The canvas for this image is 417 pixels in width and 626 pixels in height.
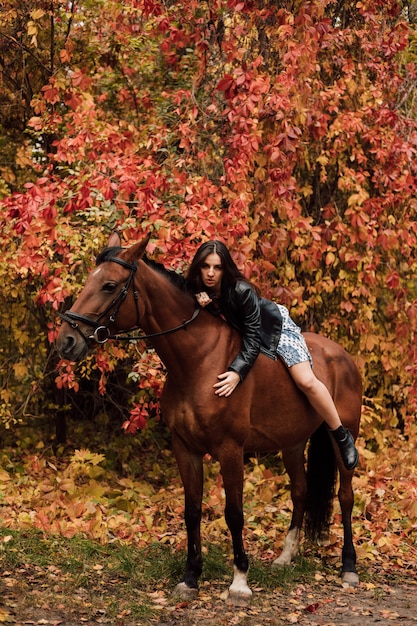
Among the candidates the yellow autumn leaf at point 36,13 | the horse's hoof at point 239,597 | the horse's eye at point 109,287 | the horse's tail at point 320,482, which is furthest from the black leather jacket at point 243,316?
the yellow autumn leaf at point 36,13

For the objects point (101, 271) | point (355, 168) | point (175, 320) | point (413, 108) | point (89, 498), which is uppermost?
point (413, 108)

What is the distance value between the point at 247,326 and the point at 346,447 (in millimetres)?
1272

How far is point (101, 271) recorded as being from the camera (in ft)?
14.0

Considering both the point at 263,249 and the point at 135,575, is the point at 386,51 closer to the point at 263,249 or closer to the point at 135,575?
the point at 263,249

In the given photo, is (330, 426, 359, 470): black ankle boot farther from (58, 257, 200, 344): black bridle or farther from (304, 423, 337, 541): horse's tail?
(58, 257, 200, 344): black bridle

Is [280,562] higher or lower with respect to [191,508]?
lower

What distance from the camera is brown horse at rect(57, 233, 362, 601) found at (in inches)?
167

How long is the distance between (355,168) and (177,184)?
2703 millimetres

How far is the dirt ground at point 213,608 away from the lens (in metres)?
4.38

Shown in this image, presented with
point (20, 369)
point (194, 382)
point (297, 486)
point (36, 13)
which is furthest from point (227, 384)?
point (36, 13)

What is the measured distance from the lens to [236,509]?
4730mm

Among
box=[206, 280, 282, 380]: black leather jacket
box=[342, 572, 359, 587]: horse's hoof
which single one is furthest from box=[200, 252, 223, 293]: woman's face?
box=[342, 572, 359, 587]: horse's hoof

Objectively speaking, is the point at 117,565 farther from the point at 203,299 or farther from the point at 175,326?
the point at 203,299

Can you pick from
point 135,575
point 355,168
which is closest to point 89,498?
point 135,575
